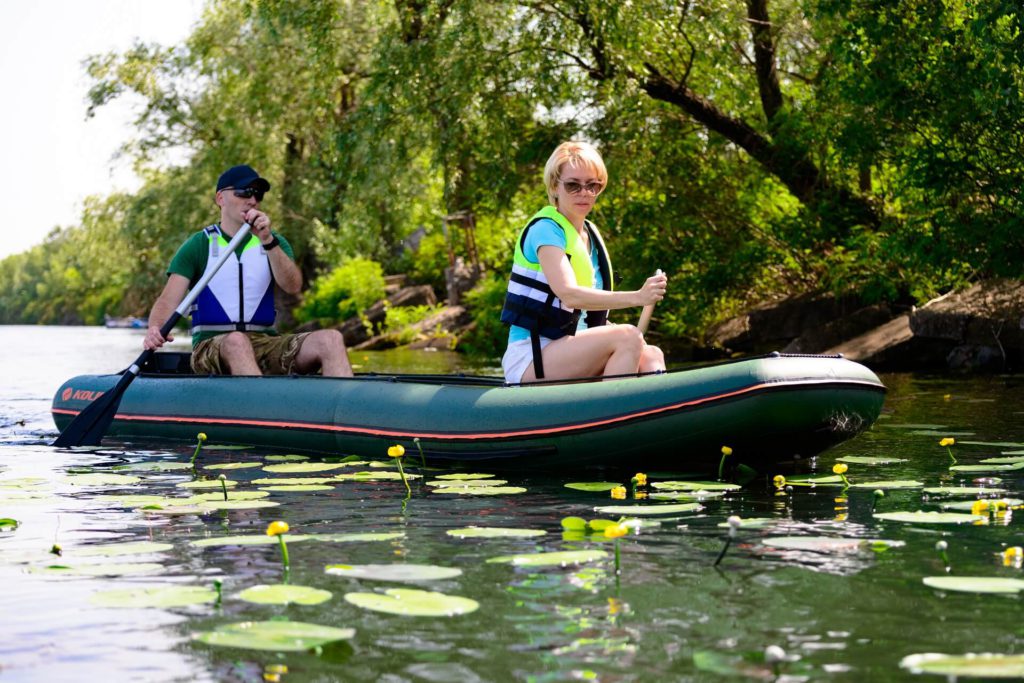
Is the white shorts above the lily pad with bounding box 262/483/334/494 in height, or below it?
above

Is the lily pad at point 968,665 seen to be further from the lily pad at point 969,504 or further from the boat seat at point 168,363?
the boat seat at point 168,363

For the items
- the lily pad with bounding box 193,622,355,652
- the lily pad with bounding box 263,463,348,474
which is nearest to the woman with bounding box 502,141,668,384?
the lily pad with bounding box 263,463,348,474

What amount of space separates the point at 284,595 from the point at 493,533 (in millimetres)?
1020

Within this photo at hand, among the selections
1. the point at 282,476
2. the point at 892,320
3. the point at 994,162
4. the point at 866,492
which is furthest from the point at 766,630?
the point at 892,320

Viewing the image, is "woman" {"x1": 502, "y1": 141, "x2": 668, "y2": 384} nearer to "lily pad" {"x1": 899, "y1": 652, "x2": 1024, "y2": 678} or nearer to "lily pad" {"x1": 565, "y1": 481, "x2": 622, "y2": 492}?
"lily pad" {"x1": 565, "y1": 481, "x2": 622, "y2": 492}

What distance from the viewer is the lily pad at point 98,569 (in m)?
3.54

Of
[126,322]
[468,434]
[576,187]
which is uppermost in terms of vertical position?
[126,322]

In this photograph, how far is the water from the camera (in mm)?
2676

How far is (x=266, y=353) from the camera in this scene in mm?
6973

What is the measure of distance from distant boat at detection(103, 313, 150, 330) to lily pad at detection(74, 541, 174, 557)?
57589mm

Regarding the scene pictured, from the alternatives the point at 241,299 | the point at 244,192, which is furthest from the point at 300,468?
the point at 244,192

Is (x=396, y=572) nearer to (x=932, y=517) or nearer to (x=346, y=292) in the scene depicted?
(x=932, y=517)

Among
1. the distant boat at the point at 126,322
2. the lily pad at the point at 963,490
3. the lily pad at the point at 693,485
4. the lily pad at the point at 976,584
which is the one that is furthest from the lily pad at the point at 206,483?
the distant boat at the point at 126,322

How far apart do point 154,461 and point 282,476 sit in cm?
98
